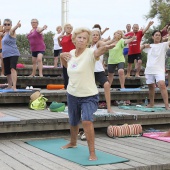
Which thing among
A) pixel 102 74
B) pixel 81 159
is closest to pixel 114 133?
pixel 102 74

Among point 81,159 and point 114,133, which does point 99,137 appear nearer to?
point 114,133

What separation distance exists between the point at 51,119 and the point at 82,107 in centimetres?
140

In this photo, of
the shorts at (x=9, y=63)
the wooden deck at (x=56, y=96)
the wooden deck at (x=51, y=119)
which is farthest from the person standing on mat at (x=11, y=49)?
→ the wooden deck at (x=51, y=119)

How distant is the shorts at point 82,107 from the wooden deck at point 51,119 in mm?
1067

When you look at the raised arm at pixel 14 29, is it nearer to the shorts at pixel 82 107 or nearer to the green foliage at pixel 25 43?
the shorts at pixel 82 107

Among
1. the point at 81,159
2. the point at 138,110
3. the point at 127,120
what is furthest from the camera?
the point at 138,110

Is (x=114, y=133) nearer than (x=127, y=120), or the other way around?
(x=114, y=133)

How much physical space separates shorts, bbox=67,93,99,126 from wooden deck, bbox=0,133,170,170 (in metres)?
0.57

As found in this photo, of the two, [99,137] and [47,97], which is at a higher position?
[47,97]

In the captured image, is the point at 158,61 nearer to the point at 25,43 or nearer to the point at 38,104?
the point at 38,104

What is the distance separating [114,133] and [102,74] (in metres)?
1.23

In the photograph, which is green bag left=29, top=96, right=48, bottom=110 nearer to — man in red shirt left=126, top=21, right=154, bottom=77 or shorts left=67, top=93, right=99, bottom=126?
shorts left=67, top=93, right=99, bottom=126

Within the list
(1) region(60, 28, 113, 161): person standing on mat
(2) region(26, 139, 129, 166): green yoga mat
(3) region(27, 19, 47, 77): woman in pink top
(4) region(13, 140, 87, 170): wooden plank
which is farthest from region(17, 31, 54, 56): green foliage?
(1) region(60, 28, 113, 161): person standing on mat

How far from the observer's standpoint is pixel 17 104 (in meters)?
8.70
